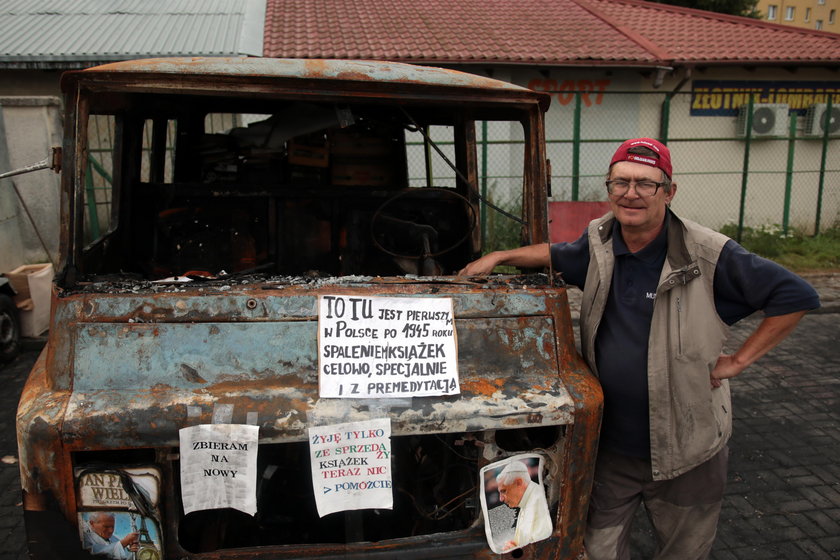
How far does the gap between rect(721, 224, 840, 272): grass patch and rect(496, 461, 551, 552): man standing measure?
8.75 m

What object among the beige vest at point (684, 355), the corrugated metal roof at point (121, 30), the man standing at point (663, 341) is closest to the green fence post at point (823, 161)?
the corrugated metal roof at point (121, 30)

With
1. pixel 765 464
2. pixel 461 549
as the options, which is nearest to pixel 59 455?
pixel 461 549

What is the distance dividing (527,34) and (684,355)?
428 inches

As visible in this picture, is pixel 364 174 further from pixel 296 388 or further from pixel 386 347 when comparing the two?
pixel 296 388

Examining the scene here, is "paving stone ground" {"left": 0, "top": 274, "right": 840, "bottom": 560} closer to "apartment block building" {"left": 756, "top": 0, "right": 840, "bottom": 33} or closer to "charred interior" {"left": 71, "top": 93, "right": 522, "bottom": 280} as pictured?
"charred interior" {"left": 71, "top": 93, "right": 522, "bottom": 280}

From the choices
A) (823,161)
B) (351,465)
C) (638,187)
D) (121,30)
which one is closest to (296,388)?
(351,465)

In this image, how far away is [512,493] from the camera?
2018 millimetres

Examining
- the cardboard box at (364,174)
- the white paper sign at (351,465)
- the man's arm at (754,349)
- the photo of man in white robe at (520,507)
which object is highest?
the cardboard box at (364,174)

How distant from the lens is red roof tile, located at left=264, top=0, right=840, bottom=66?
10680 mm

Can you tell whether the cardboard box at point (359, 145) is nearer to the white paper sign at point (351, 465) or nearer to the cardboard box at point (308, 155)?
the cardboard box at point (308, 155)

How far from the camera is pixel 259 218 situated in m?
3.51

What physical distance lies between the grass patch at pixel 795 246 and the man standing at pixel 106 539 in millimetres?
9643

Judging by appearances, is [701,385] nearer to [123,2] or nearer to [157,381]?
[157,381]

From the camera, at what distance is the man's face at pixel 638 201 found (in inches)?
83.7
